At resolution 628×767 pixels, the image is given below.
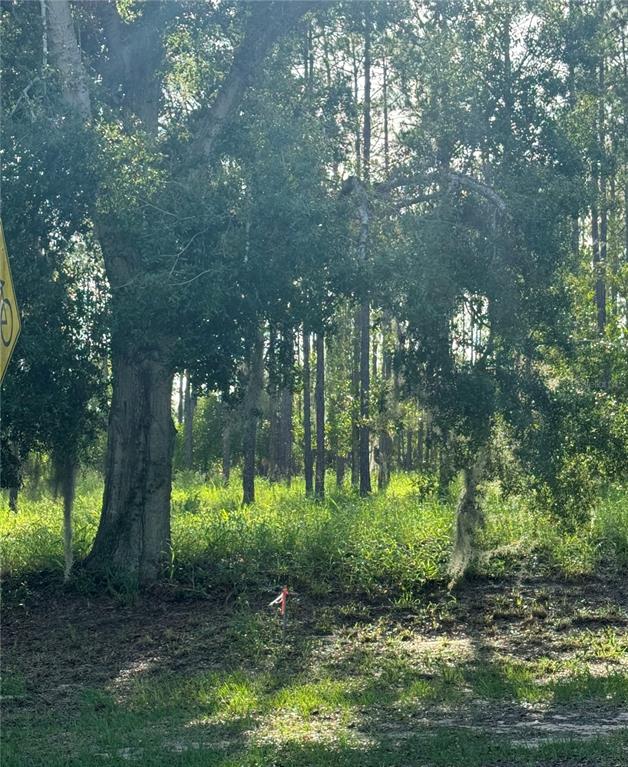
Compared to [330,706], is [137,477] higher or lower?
higher

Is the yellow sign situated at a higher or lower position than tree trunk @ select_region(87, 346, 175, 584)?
higher

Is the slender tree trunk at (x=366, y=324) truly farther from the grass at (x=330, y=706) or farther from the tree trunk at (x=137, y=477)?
the grass at (x=330, y=706)

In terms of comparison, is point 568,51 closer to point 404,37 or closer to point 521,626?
point 404,37

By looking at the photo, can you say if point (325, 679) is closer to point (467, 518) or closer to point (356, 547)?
point (467, 518)

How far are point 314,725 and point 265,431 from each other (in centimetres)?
3604

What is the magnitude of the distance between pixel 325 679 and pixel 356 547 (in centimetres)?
492

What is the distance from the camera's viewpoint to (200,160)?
13703 mm

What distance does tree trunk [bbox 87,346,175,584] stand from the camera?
14922 millimetres

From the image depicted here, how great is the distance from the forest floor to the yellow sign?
9.98ft

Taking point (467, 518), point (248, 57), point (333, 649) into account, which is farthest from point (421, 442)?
point (333, 649)

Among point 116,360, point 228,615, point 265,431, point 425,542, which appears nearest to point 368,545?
point 425,542

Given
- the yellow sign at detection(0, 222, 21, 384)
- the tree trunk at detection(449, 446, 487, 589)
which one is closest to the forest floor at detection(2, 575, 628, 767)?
the tree trunk at detection(449, 446, 487, 589)

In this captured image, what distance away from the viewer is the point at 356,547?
15664mm

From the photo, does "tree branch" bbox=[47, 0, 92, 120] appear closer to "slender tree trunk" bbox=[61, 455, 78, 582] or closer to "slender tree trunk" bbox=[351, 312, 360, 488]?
"slender tree trunk" bbox=[61, 455, 78, 582]
